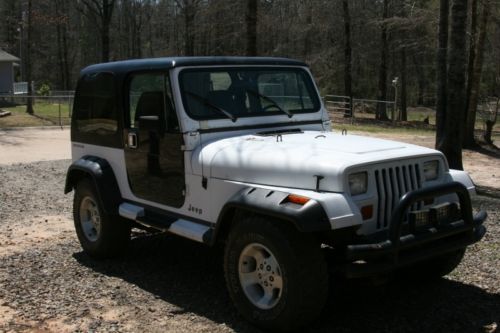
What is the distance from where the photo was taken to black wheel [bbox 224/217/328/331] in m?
3.57

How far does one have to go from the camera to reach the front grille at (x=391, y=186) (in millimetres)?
3803

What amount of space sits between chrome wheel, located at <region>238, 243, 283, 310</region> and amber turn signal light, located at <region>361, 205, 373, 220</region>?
0.63 m

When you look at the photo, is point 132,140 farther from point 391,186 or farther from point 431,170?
point 431,170

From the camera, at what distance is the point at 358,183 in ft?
12.2

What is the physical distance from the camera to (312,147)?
4.14 m

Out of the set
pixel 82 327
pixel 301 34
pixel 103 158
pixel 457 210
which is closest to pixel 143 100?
pixel 103 158

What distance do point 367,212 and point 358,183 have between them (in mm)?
194

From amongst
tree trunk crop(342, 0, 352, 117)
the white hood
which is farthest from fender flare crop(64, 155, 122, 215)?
tree trunk crop(342, 0, 352, 117)

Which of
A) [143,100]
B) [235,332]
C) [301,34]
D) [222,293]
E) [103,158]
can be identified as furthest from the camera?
[301,34]

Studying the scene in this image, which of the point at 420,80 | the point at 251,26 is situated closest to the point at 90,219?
the point at 251,26

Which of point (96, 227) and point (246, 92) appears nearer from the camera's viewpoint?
point (246, 92)

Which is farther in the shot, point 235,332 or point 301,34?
point 301,34

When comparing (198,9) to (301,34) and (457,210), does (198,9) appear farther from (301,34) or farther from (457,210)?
(457,210)

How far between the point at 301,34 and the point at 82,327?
33.9 metres
